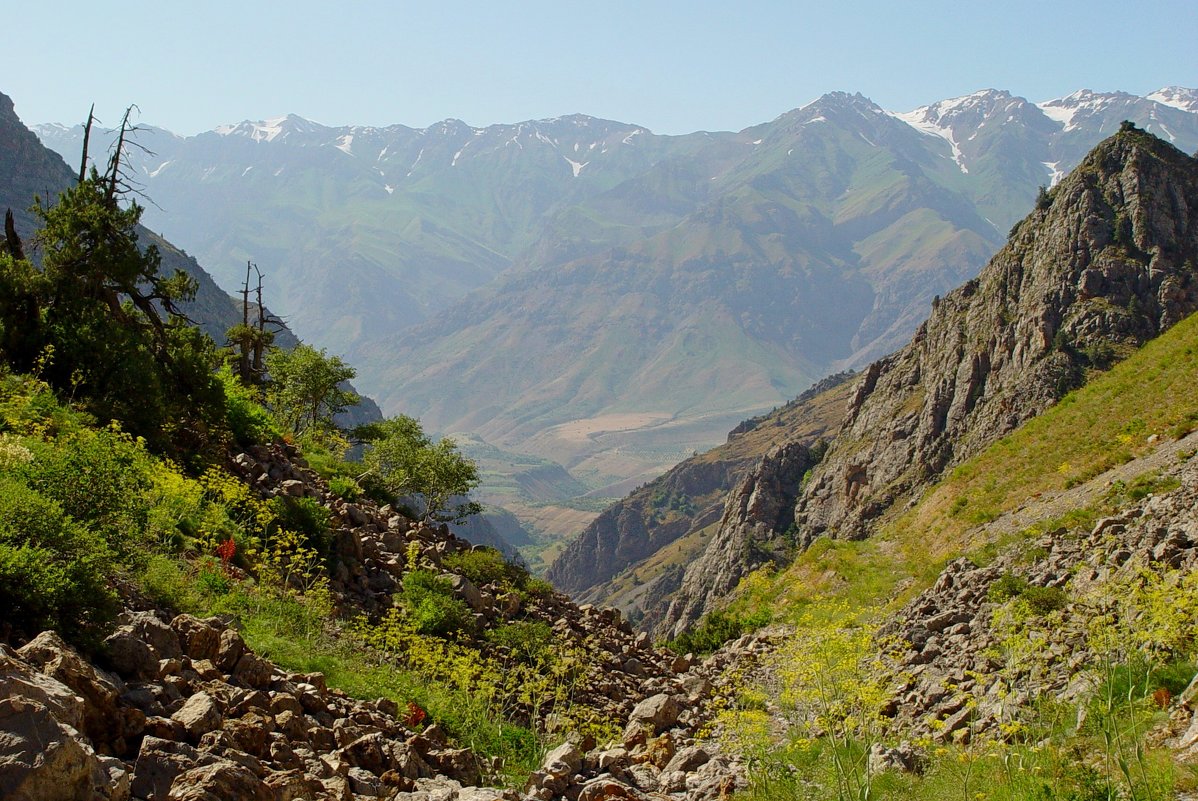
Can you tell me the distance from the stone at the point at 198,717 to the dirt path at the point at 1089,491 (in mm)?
25693

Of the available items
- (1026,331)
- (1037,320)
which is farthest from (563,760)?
(1026,331)

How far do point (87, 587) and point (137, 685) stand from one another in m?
1.76

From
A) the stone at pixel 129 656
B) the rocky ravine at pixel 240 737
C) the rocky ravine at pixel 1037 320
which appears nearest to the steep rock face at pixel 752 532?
the rocky ravine at pixel 1037 320

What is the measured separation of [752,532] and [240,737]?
85970 millimetres

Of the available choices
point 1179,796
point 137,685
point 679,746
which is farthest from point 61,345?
point 1179,796

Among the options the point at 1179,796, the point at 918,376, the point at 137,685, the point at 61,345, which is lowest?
the point at 1179,796

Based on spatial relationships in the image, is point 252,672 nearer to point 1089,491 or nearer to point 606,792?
point 606,792

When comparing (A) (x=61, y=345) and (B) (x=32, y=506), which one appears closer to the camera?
(B) (x=32, y=506)

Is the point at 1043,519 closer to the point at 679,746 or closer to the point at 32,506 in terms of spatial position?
the point at 679,746

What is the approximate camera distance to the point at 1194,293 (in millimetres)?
59375

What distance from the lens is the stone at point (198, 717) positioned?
9891mm

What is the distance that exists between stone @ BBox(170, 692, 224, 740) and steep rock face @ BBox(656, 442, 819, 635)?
75.1m

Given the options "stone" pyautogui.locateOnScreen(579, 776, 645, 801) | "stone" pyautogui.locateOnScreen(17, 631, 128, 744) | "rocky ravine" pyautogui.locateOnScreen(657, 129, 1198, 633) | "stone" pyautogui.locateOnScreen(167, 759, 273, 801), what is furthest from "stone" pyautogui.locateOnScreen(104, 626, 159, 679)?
"rocky ravine" pyautogui.locateOnScreen(657, 129, 1198, 633)

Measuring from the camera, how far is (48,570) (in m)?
10.8
